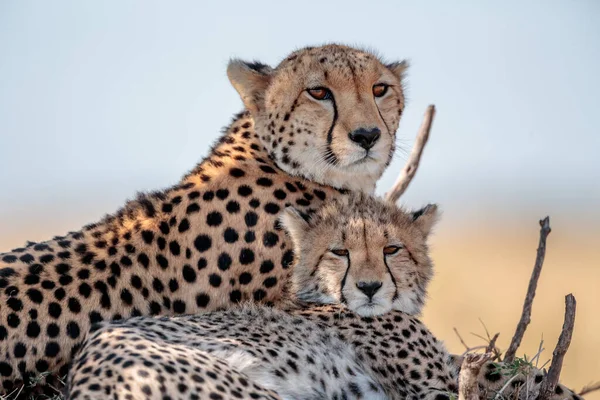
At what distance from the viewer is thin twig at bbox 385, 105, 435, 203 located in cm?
529

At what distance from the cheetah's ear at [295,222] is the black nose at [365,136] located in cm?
34

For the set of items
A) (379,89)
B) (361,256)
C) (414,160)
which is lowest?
(361,256)

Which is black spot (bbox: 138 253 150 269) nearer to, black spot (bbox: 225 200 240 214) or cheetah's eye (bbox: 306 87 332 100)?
black spot (bbox: 225 200 240 214)

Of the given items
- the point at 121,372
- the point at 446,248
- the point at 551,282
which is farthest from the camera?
the point at 446,248

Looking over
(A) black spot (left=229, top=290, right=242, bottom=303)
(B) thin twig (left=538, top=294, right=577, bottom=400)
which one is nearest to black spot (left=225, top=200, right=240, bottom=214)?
(A) black spot (left=229, top=290, right=242, bottom=303)

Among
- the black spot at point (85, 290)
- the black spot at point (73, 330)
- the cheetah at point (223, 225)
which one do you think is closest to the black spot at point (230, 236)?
the cheetah at point (223, 225)

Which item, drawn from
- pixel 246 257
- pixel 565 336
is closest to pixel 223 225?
pixel 246 257

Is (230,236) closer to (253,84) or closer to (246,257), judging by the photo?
(246,257)

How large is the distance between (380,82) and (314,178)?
490mm

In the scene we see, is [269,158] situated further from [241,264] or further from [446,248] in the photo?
[446,248]

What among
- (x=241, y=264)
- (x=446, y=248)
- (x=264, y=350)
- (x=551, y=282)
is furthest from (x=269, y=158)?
(x=446, y=248)

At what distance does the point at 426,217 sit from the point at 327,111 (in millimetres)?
553

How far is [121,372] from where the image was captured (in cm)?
288

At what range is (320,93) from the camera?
4328mm
